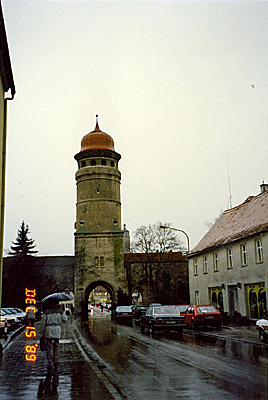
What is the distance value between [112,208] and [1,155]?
171ft

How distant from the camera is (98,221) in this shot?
65.2 m

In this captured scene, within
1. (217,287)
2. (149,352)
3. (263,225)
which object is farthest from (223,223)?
(149,352)

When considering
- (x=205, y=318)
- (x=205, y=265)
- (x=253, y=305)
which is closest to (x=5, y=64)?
(x=205, y=318)

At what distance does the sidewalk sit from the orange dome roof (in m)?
54.2

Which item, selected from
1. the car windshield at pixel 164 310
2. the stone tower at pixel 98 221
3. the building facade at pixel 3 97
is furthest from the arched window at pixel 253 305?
the stone tower at pixel 98 221

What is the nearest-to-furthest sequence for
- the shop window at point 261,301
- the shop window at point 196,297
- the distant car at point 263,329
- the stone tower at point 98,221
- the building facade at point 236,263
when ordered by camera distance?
the distant car at point 263,329 < the shop window at point 261,301 < the building facade at point 236,263 < the shop window at point 196,297 < the stone tower at point 98,221

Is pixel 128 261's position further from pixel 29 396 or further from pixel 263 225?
pixel 29 396

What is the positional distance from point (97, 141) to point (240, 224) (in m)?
37.7

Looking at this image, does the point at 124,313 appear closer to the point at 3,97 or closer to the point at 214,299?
the point at 214,299

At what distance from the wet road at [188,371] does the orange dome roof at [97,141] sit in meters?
53.1

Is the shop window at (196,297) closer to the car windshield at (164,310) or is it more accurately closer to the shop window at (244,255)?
the shop window at (244,255)

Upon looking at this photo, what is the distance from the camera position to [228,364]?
37.2 feet

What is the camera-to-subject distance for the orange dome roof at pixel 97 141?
2654 inches

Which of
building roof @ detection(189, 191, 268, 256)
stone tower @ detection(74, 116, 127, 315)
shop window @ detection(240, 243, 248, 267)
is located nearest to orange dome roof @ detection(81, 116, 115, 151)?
stone tower @ detection(74, 116, 127, 315)
